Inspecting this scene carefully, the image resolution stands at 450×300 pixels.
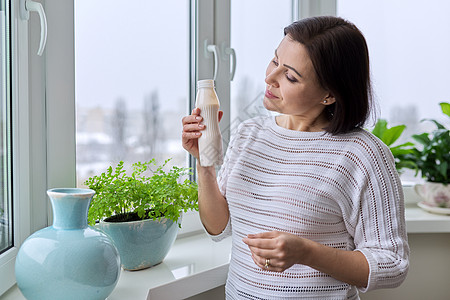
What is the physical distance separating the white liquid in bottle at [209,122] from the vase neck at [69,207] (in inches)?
10.3

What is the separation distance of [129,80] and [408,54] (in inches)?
55.5

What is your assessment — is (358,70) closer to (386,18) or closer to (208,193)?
(208,193)

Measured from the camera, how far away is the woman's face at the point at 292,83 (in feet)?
3.19

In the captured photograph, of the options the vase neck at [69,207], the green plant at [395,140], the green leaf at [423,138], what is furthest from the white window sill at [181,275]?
the green leaf at [423,138]

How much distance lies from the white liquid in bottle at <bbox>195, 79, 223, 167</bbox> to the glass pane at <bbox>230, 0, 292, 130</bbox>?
0.79m

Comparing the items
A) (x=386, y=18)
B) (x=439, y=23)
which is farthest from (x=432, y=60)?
(x=386, y=18)

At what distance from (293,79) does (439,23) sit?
1.51m

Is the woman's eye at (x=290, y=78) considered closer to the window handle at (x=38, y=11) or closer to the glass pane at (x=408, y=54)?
the window handle at (x=38, y=11)

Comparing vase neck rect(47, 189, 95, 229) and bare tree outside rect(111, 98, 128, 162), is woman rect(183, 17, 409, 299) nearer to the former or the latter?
vase neck rect(47, 189, 95, 229)

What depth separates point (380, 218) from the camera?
99 centimetres

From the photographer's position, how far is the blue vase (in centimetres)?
84

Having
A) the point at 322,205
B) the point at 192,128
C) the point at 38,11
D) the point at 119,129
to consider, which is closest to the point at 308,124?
the point at 322,205

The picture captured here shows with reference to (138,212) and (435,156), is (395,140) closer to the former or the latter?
(435,156)

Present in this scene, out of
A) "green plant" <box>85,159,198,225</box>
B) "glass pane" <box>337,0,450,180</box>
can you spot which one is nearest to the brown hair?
"green plant" <box>85,159,198,225</box>
